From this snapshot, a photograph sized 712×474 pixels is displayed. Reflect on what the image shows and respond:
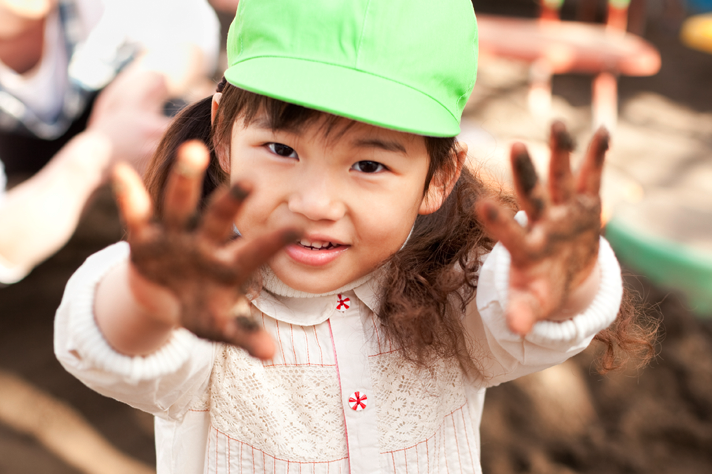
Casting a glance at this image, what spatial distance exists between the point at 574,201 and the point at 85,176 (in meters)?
1.49

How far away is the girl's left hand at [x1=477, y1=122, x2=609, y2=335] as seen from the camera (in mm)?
492

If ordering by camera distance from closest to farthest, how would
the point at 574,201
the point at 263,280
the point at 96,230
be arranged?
1. the point at 574,201
2. the point at 263,280
3. the point at 96,230

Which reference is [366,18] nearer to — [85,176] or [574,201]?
[574,201]

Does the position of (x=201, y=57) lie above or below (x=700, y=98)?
above

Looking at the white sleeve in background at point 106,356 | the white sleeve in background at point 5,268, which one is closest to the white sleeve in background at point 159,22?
the white sleeve in background at point 5,268

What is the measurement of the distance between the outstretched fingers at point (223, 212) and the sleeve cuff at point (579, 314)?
0.27 metres

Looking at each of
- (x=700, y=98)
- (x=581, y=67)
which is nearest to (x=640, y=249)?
(x=581, y=67)

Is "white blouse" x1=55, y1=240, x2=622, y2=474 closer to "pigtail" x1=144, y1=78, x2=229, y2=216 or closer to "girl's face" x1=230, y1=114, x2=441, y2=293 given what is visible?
"girl's face" x1=230, y1=114, x2=441, y2=293

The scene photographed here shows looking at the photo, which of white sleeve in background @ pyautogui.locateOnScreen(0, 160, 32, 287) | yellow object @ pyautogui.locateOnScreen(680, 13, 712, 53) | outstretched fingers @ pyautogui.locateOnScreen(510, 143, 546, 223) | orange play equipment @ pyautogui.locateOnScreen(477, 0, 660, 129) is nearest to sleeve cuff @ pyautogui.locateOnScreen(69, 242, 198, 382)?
outstretched fingers @ pyautogui.locateOnScreen(510, 143, 546, 223)

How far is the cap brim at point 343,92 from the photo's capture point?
614 mm

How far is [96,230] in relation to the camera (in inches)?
91.1

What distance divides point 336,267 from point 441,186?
17 centimetres

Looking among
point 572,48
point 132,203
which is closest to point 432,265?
point 132,203

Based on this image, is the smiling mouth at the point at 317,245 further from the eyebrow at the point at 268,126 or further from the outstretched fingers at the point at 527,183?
the outstretched fingers at the point at 527,183
